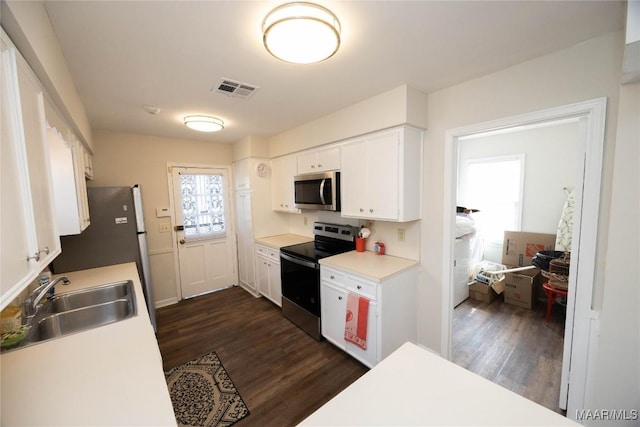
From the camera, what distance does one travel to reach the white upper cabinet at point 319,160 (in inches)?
110

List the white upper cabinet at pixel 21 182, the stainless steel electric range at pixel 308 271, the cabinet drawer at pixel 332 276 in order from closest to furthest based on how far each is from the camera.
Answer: the white upper cabinet at pixel 21 182 < the cabinet drawer at pixel 332 276 < the stainless steel electric range at pixel 308 271

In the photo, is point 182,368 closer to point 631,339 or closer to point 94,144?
point 94,144

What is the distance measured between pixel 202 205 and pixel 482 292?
4.30m

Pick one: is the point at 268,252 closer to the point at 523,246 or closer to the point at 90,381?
the point at 90,381

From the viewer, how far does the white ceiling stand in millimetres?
1196

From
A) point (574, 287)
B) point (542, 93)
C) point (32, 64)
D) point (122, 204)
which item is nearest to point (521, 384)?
point (574, 287)

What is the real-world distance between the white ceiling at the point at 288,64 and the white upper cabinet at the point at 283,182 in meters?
1.23

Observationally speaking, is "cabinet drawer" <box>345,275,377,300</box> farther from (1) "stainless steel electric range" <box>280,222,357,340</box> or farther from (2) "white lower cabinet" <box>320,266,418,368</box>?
(1) "stainless steel electric range" <box>280,222,357,340</box>

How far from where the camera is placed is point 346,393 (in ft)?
2.99

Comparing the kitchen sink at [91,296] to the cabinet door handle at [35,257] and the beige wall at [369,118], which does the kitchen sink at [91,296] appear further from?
the beige wall at [369,118]

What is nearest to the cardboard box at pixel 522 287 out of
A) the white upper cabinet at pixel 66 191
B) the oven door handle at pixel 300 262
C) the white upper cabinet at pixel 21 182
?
the oven door handle at pixel 300 262

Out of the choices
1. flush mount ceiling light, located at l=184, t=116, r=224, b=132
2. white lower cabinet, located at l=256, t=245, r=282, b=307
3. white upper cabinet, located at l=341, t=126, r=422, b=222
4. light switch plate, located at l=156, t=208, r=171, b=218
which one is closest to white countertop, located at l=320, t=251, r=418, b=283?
white upper cabinet, located at l=341, t=126, r=422, b=222

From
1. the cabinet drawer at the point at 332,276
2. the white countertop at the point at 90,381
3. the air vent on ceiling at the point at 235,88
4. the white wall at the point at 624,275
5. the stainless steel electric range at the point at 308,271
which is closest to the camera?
the white countertop at the point at 90,381

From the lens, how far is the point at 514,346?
8.18 feet
